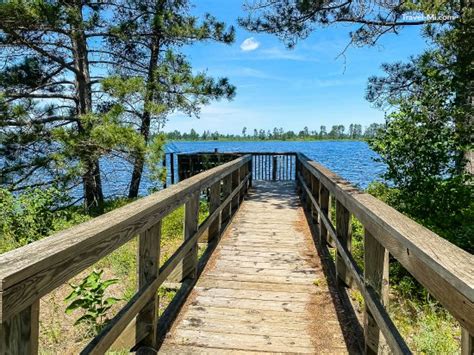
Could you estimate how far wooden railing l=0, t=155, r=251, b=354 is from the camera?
1.11 metres

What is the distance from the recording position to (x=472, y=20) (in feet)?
14.7

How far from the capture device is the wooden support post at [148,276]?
2236mm

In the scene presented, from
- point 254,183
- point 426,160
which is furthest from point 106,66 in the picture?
point 426,160

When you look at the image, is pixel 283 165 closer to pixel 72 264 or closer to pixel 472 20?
pixel 472 20

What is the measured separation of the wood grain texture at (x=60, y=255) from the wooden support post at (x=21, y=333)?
39 millimetres

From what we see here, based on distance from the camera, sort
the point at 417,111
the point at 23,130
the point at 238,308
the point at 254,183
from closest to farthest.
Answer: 1. the point at 238,308
2. the point at 417,111
3. the point at 23,130
4. the point at 254,183

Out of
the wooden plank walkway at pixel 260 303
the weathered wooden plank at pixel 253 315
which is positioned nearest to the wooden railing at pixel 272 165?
the wooden plank walkway at pixel 260 303

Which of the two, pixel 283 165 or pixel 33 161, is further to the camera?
pixel 283 165

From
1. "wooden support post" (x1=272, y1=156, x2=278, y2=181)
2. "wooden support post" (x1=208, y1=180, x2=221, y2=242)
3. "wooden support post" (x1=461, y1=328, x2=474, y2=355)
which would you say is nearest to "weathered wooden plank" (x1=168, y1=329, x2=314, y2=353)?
"wooden support post" (x1=461, y1=328, x2=474, y2=355)

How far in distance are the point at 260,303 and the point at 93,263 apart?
1.81 metres

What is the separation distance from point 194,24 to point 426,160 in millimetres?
6763

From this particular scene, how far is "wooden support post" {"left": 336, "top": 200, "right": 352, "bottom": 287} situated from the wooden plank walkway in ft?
0.61

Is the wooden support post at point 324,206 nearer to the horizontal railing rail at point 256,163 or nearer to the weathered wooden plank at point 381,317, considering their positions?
the weathered wooden plank at point 381,317

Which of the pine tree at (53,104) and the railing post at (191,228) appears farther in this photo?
the pine tree at (53,104)
